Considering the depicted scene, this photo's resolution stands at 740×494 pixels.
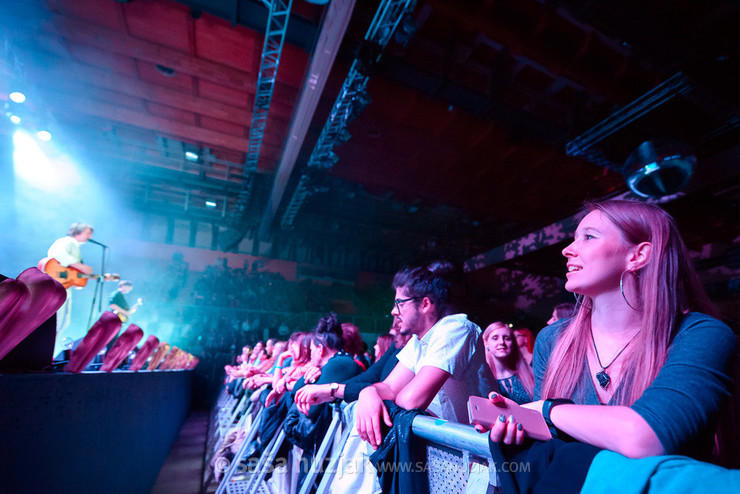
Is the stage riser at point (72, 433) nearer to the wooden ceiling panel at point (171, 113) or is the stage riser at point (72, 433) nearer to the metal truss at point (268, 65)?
the metal truss at point (268, 65)

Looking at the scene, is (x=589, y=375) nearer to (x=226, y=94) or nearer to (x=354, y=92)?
(x=354, y=92)

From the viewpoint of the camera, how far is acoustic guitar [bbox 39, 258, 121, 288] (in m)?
5.11

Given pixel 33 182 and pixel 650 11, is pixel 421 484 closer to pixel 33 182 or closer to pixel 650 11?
pixel 650 11

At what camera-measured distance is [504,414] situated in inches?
32.4

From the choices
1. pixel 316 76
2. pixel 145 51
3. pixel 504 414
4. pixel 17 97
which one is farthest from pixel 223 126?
pixel 504 414

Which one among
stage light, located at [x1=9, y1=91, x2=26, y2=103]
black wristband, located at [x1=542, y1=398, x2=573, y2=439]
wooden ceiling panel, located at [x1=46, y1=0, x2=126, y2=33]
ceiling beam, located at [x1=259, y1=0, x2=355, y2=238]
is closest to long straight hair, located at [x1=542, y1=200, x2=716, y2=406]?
black wristband, located at [x1=542, y1=398, x2=573, y2=439]

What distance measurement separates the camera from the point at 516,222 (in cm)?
1091

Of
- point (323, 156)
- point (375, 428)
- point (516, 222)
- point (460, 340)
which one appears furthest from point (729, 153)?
point (375, 428)

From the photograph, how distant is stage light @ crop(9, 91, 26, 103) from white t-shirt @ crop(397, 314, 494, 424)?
7953mm

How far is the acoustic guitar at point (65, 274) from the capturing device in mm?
5113

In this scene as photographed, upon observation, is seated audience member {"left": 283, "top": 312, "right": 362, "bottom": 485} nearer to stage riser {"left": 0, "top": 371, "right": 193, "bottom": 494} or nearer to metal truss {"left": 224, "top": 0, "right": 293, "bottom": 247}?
stage riser {"left": 0, "top": 371, "right": 193, "bottom": 494}

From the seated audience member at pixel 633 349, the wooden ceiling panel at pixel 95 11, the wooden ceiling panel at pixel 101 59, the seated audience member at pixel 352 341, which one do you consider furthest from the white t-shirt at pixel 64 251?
the seated audience member at pixel 633 349

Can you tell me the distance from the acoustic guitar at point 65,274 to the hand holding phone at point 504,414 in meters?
5.70

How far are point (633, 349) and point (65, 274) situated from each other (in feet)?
21.1
